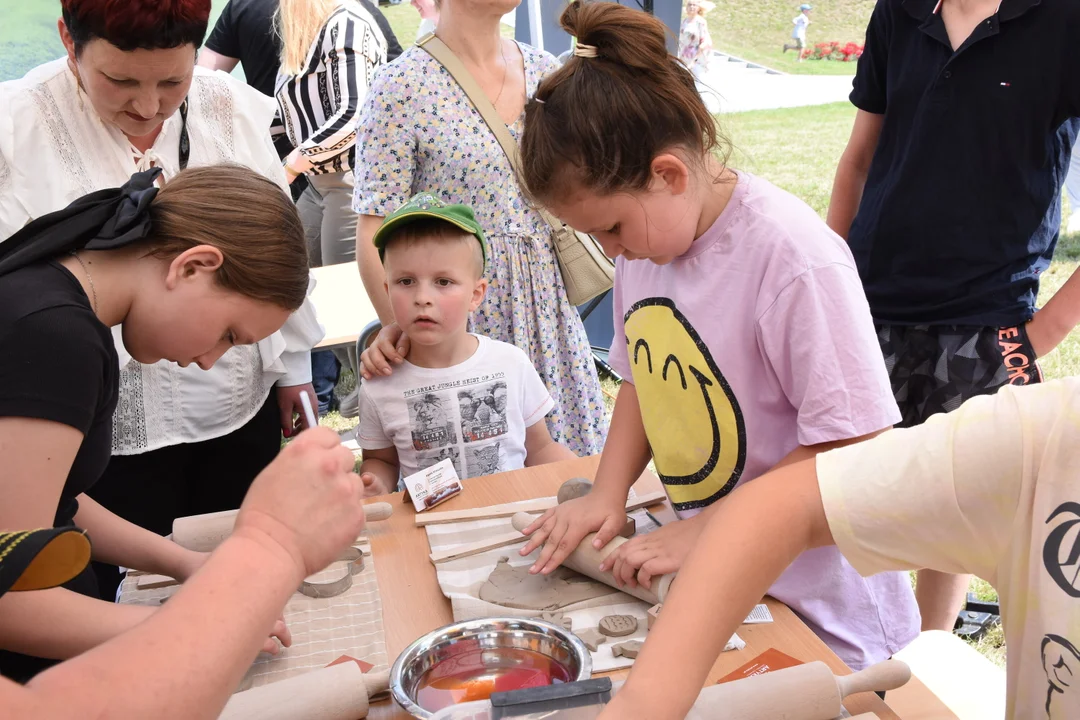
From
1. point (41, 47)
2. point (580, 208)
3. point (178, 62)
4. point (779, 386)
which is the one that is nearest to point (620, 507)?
point (779, 386)

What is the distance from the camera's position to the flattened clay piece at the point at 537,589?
4.47 feet

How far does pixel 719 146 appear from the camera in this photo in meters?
1.46

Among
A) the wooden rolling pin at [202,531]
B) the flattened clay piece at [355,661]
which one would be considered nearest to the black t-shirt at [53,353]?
the wooden rolling pin at [202,531]

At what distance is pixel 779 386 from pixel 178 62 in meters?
1.28

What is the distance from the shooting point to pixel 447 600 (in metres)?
1.41

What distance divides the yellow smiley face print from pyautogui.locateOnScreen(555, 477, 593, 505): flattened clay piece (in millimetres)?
135

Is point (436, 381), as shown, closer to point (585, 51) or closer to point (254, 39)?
point (585, 51)

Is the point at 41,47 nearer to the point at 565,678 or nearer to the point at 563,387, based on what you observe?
the point at 563,387

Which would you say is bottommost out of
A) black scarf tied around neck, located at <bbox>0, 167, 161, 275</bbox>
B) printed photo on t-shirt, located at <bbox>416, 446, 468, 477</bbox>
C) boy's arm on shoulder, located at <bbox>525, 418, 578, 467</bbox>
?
boy's arm on shoulder, located at <bbox>525, 418, 578, 467</bbox>

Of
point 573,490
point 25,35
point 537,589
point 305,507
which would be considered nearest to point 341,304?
point 25,35

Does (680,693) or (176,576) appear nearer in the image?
(680,693)

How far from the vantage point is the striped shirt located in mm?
3648

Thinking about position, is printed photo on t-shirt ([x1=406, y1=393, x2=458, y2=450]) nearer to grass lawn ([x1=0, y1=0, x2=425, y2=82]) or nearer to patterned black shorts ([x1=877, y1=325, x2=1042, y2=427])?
patterned black shorts ([x1=877, y1=325, x2=1042, y2=427])

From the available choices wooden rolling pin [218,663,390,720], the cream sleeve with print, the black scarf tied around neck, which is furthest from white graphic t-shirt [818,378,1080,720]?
the black scarf tied around neck
